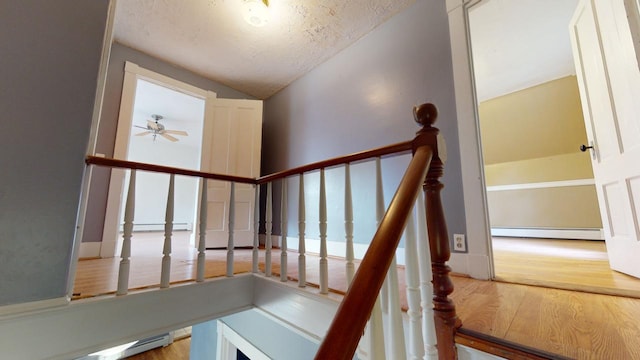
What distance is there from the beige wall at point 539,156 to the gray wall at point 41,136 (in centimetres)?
512

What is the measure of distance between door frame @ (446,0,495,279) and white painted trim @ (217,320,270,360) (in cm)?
187

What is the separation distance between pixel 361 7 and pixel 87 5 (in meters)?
2.03

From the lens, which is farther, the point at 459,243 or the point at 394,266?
the point at 459,243

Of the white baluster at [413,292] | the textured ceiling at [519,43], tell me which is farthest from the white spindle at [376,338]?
the textured ceiling at [519,43]

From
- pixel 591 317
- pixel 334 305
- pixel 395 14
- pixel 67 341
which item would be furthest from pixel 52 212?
pixel 395 14

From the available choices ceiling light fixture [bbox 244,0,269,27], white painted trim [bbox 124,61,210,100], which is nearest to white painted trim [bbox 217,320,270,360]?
white painted trim [bbox 124,61,210,100]

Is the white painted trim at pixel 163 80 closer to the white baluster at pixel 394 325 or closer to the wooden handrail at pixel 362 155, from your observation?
the wooden handrail at pixel 362 155

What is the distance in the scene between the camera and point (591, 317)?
0.99 m

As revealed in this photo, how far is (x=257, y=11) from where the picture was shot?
220 cm

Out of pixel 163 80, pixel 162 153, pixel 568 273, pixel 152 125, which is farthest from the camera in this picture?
pixel 162 153

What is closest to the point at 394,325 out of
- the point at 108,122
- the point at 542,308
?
the point at 542,308

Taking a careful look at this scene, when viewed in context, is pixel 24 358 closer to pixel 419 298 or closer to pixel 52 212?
pixel 52 212

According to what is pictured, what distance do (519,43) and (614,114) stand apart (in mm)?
1873

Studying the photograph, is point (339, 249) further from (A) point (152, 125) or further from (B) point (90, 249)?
(A) point (152, 125)
